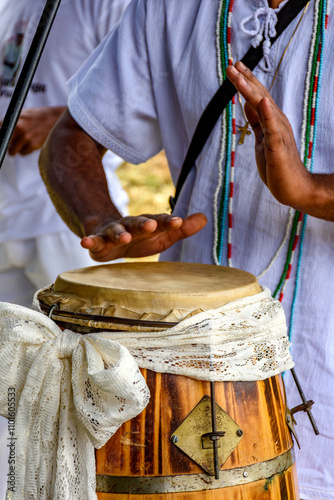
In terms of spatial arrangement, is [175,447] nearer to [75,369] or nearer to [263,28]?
[75,369]

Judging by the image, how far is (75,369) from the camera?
699 mm

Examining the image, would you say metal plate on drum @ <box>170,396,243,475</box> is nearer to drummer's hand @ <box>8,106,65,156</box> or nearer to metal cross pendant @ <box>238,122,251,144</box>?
metal cross pendant @ <box>238,122,251,144</box>

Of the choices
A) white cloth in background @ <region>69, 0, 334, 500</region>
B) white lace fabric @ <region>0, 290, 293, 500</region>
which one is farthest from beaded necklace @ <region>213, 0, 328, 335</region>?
white lace fabric @ <region>0, 290, 293, 500</region>

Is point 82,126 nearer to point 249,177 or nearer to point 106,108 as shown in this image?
point 106,108

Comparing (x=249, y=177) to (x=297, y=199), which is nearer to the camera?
(x=297, y=199)

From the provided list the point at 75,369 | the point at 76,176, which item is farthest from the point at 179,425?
the point at 76,176

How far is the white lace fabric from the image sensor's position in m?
0.69

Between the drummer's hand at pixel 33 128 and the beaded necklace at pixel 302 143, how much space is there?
0.88 meters

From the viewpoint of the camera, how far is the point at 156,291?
2.47 feet

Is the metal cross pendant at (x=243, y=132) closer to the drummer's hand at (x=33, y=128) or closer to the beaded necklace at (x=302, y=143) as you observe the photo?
the beaded necklace at (x=302, y=143)

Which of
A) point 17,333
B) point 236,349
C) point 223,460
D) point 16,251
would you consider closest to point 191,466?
point 223,460

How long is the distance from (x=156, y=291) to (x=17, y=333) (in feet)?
0.56

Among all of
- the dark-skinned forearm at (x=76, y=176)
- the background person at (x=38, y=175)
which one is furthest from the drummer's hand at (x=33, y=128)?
the dark-skinned forearm at (x=76, y=176)

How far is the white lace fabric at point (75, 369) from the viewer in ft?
2.25
